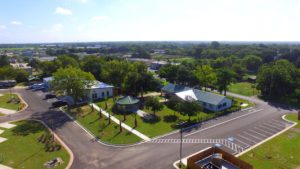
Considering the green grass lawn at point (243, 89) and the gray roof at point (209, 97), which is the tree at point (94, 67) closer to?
the gray roof at point (209, 97)

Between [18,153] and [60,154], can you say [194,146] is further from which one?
[18,153]

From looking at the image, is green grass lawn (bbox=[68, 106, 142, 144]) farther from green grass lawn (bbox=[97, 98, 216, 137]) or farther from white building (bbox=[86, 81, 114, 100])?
white building (bbox=[86, 81, 114, 100])

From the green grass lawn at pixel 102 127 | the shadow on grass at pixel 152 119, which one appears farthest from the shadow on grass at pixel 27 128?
the shadow on grass at pixel 152 119

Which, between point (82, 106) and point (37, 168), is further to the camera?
point (82, 106)

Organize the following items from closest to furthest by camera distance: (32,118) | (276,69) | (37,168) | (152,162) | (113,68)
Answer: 1. (37,168)
2. (152,162)
3. (32,118)
4. (276,69)
5. (113,68)

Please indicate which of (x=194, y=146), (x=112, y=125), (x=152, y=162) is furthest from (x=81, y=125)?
(x=194, y=146)
